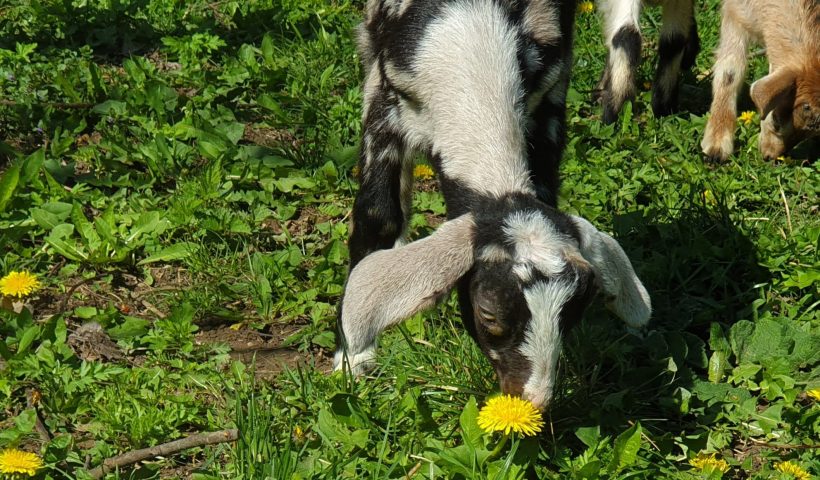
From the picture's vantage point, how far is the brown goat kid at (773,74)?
5922mm

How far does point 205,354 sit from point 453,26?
1.66 meters

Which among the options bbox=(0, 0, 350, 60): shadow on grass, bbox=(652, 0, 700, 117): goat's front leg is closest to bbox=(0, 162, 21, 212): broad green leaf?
bbox=(0, 0, 350, 60): shadow on grass

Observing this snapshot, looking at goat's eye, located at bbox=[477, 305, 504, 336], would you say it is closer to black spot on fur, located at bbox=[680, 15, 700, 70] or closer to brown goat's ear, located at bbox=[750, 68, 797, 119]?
brown goat's ear, located at bbox=[750, 68, 797, 119]

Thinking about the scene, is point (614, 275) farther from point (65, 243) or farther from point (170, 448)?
point (65, 243)

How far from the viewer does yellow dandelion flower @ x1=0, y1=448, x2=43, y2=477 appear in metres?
3.49

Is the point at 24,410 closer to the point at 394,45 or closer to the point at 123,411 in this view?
the point at 123,411

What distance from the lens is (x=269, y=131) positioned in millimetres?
6023

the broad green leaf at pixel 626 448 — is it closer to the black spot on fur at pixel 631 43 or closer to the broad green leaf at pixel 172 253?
the broad green leaf at pixel 172 253

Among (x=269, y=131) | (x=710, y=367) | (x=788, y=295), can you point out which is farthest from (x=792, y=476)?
(x=269, y=131)

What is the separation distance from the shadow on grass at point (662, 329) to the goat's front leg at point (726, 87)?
847 mm

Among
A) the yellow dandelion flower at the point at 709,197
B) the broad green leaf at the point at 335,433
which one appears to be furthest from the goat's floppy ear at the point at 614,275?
the yellow dandelion flower at the point at 709,197

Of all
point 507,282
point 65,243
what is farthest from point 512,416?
point 65,243

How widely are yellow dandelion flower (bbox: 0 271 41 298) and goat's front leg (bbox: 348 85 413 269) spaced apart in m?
1.33

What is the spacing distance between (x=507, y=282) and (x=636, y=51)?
3345mm
